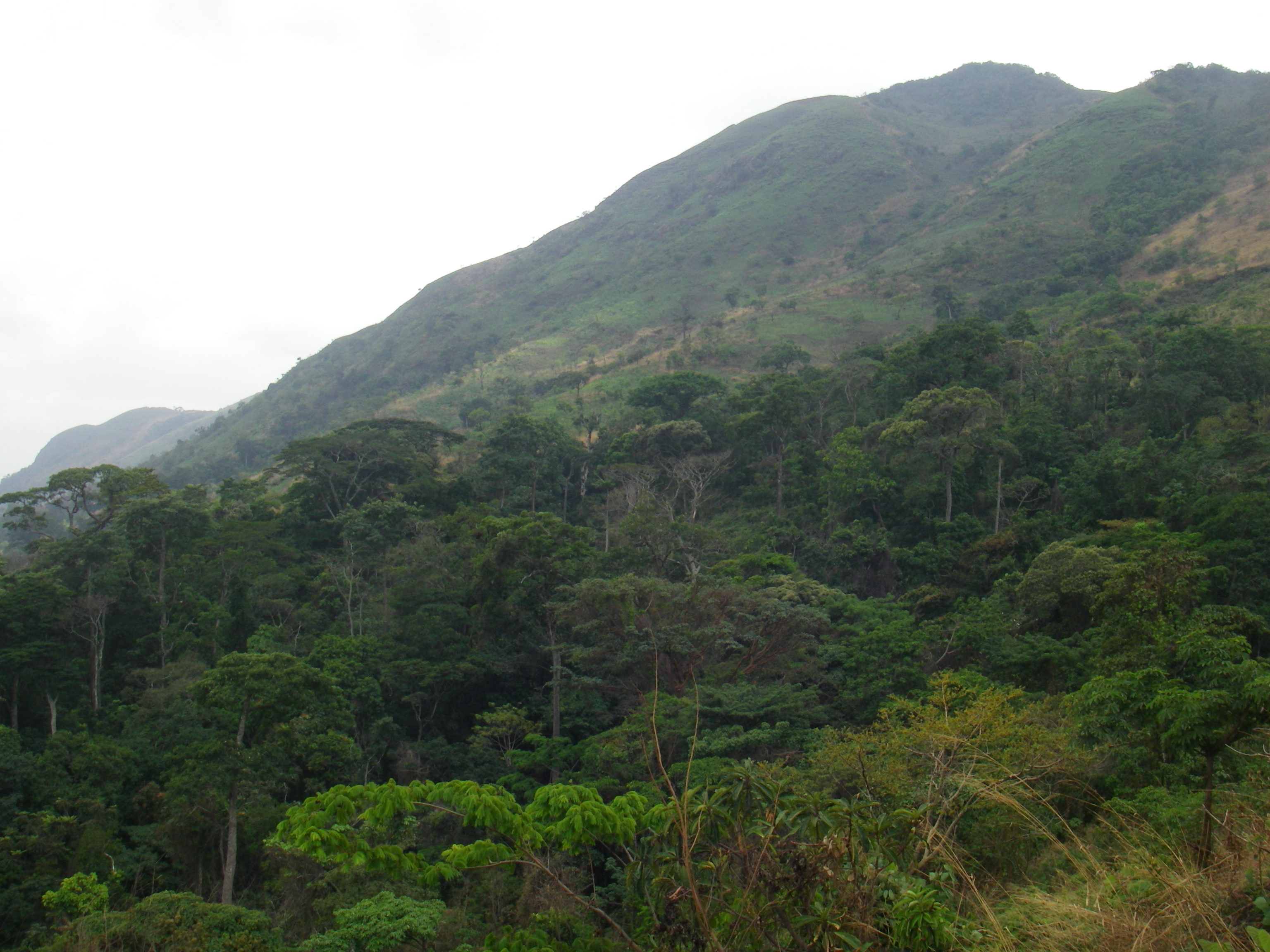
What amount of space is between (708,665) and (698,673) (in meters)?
0.50

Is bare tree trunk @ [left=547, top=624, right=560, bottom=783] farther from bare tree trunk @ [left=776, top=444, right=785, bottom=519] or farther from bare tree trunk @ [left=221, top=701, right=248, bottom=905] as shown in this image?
bare tree trunk @ [left=776, top=444, right=785, bottom=519]

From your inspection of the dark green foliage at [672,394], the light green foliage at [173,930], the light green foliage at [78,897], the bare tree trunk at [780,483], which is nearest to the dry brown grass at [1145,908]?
the light green foliage at [173,930]

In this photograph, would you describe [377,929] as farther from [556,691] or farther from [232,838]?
[556,691]

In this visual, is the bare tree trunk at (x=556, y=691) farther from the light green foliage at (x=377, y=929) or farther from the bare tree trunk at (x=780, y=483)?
the bare tree trunk at (x=780, y=483)

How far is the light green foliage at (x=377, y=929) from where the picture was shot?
9.22m

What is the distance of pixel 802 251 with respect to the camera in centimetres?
8056

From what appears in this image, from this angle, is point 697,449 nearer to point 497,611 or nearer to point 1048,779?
point 497,611

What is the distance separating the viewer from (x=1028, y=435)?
79.9 ft

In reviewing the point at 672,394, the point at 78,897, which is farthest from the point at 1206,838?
the point at 672,394

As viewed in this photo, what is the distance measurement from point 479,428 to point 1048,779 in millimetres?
34403

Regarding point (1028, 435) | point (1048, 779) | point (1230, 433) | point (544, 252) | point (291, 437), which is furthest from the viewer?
point (544, 252)

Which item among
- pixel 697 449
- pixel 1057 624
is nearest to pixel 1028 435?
pixel 1057 624

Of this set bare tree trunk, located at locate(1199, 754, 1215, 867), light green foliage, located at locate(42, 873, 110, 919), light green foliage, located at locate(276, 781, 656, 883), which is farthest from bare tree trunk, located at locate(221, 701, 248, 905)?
bare tree trunk, located at locate(1199, 754, 1215, 867)

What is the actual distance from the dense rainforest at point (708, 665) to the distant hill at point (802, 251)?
796 cm
